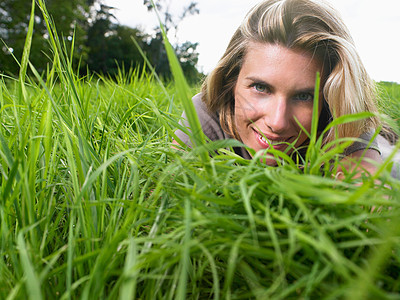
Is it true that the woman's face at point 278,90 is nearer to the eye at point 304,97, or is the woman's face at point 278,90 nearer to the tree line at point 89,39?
the eye at point 304,97

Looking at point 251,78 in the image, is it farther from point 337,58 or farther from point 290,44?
point 337,58

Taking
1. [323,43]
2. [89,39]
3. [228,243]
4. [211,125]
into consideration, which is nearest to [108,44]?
[89,39]

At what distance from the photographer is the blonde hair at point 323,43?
144 cm

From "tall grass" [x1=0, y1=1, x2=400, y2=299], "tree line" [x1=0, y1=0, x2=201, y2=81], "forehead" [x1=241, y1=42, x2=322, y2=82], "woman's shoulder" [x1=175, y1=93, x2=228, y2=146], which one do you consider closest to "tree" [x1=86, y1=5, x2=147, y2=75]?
"tree line" [x1=0, y1=0, x2=201, y2=81]

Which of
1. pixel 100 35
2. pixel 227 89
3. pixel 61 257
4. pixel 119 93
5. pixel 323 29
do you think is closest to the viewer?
pixel 61 257

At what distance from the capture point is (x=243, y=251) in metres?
0.58

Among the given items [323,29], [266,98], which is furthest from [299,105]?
[323,29]

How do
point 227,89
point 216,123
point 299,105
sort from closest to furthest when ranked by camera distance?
point 299,105, point 227,89, point 216,123

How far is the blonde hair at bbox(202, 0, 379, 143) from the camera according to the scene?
144cm

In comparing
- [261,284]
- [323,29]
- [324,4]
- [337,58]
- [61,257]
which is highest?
[324,4]

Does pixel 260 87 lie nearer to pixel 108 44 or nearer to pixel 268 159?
pixel 268 159

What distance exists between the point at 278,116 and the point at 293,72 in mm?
203

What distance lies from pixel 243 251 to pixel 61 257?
1.48 feet

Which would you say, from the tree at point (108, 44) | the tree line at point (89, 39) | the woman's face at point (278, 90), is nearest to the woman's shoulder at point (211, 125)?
the woman's face at point (278, 90)
